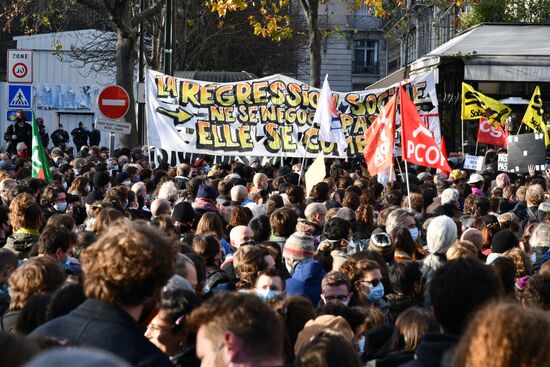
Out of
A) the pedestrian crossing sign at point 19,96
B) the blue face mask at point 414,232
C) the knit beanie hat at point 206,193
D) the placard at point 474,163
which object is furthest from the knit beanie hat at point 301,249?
the placard at point 474,163

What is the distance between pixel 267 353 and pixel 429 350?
630 millimetres

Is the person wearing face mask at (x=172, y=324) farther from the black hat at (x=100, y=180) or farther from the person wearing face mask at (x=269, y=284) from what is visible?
the black hat at (x=100, y=180)

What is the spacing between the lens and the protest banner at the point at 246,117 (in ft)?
62.5

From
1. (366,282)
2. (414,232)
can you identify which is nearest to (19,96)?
(414,232)

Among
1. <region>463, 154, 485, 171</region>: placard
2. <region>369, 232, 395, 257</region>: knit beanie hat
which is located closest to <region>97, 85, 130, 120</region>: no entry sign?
<region>463, 154, 485, 171</region>: placard

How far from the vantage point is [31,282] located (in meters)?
5.55

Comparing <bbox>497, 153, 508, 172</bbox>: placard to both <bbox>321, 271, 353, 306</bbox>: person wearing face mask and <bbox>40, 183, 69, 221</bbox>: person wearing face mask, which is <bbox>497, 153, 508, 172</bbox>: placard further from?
<bbox>321, 271, 353, 306</bbox>: person wearing face mask

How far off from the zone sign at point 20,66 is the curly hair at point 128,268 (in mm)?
13579

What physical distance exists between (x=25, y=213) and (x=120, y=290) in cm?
467

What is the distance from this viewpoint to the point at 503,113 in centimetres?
2108

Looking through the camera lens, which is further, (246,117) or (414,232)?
(246,117)

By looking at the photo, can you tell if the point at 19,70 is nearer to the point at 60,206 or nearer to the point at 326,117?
the point at 326,117

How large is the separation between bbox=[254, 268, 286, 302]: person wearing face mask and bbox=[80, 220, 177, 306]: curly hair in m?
2.14

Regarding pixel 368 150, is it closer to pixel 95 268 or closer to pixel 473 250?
pixel 473 250
